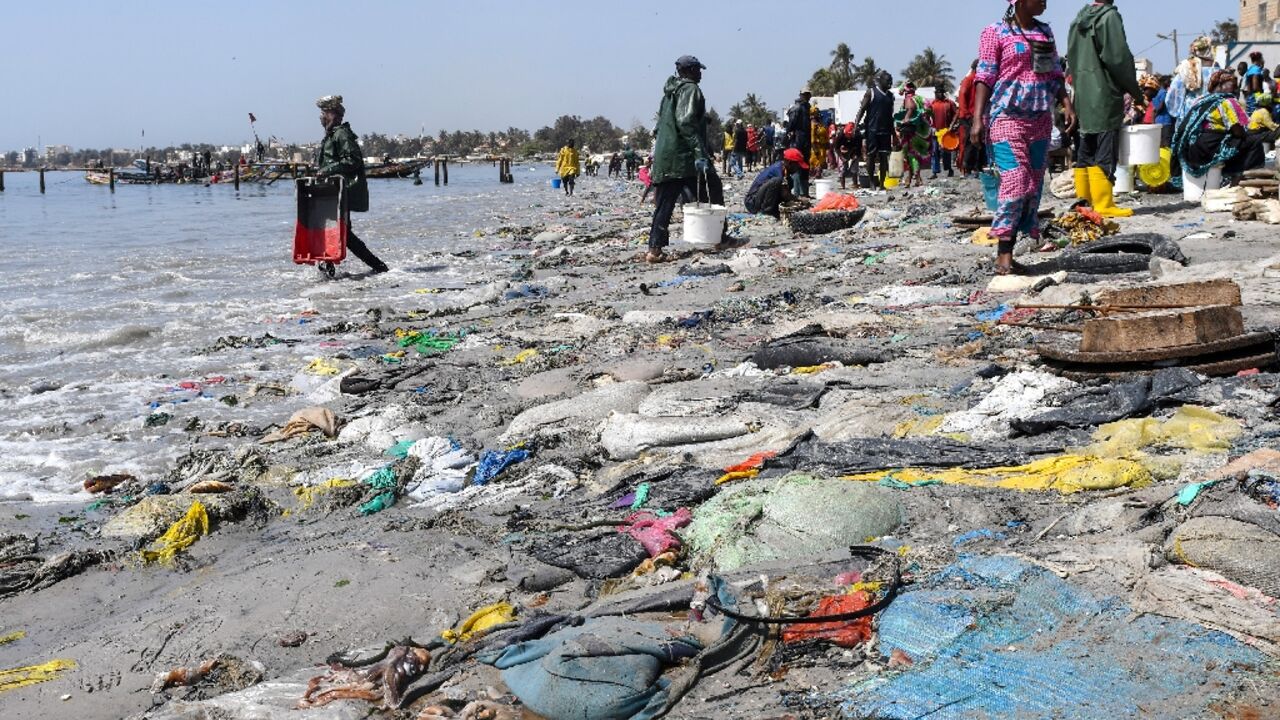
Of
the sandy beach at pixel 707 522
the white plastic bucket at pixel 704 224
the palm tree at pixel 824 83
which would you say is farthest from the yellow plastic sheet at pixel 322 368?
the palm tree at pixel 824 83

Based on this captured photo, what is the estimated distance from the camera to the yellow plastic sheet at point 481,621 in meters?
2.64

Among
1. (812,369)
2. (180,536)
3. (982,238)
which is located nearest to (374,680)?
(180,536)

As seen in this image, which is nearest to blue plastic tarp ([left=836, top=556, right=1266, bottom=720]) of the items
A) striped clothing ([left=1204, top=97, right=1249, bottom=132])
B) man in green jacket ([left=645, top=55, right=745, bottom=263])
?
man in green jacket ([left=645, top=55, right=745, bottom=263])

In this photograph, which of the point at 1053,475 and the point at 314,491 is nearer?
the point at 1053,475

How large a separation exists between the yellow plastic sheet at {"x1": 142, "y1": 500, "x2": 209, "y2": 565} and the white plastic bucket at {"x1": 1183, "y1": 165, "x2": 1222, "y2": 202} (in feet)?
25.1

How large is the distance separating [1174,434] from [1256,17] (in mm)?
54877

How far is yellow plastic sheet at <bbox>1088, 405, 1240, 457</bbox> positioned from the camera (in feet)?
10.1

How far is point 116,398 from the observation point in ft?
19.1

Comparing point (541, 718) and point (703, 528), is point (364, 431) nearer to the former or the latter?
point (703, 528)

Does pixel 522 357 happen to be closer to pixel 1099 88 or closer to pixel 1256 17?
pixel 1099 88

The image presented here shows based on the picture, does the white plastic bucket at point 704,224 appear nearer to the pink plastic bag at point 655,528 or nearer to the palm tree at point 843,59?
the pink plastic bag at point 655,528

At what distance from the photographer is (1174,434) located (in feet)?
10.3

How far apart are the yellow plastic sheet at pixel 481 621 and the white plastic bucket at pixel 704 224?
6.62 meters

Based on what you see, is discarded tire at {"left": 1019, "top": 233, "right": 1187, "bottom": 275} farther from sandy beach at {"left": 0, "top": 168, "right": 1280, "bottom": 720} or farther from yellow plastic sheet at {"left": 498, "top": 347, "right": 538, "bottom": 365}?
yellow plastic sheet at {"left": 498, "top": 347, "right": 538, "bottom": 365}
